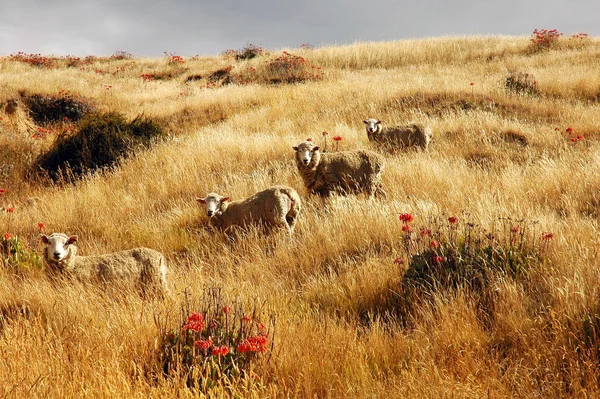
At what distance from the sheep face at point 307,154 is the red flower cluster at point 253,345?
14.2 ft

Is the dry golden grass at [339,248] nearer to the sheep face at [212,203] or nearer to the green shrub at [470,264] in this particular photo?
the green shrub at [470,264]

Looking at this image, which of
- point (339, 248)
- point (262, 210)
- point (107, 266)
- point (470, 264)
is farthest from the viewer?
point (262, 210)

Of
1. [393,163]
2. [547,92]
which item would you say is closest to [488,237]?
[393,163]

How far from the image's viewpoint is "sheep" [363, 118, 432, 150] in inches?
401

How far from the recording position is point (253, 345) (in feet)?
9.23

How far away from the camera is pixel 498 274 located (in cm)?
379

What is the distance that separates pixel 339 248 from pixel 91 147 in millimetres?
8905

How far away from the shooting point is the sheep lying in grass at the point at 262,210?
20.0 feet

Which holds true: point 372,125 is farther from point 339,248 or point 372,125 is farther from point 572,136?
point 339,248

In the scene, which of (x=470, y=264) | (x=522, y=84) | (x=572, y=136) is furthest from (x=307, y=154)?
(x=522, y=84)

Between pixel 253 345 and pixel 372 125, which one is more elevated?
pixel 372 125

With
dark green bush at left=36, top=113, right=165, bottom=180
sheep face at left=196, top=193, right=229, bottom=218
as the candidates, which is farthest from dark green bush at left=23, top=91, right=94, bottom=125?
sheep face at left=196, top=193, right=229, bottom=218

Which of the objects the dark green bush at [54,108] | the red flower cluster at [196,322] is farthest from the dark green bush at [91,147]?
the red flower cluster at [196,322]

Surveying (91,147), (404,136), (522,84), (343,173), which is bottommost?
(343,173)
